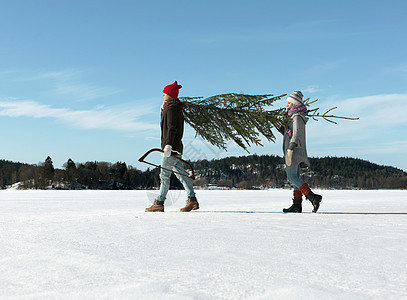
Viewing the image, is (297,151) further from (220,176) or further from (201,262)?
(220,176)

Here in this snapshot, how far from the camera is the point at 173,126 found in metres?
6.26

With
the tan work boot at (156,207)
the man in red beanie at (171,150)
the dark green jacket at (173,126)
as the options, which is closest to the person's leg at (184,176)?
the man in red beanie at (171,150)

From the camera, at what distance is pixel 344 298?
1787 millimetres

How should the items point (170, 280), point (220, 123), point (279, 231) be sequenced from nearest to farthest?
point (170, 280) < point (279, 231) < point (220, 123)

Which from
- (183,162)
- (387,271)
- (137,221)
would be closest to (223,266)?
(387,271)

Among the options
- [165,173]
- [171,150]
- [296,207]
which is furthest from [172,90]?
[296,207]

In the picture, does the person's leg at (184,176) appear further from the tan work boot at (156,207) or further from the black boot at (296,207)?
the black boot at (296,207)

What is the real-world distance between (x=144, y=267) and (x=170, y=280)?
34 cm

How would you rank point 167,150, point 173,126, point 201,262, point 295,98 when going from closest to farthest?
point 201,262 → point 167,150 → point 173,126 → point 295,98

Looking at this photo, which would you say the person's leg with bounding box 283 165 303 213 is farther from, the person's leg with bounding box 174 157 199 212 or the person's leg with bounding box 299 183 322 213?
the person's leg with bounding box 174 157 199 212

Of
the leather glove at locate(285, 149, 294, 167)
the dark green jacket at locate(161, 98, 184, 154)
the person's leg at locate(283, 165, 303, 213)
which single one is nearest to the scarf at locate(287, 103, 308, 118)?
the leather glove at locate(285, 149, 294, 167)

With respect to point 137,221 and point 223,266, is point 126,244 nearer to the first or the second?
point 223,266

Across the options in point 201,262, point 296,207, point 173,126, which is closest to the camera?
point 201,262

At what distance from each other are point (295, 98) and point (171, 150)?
2510mm
